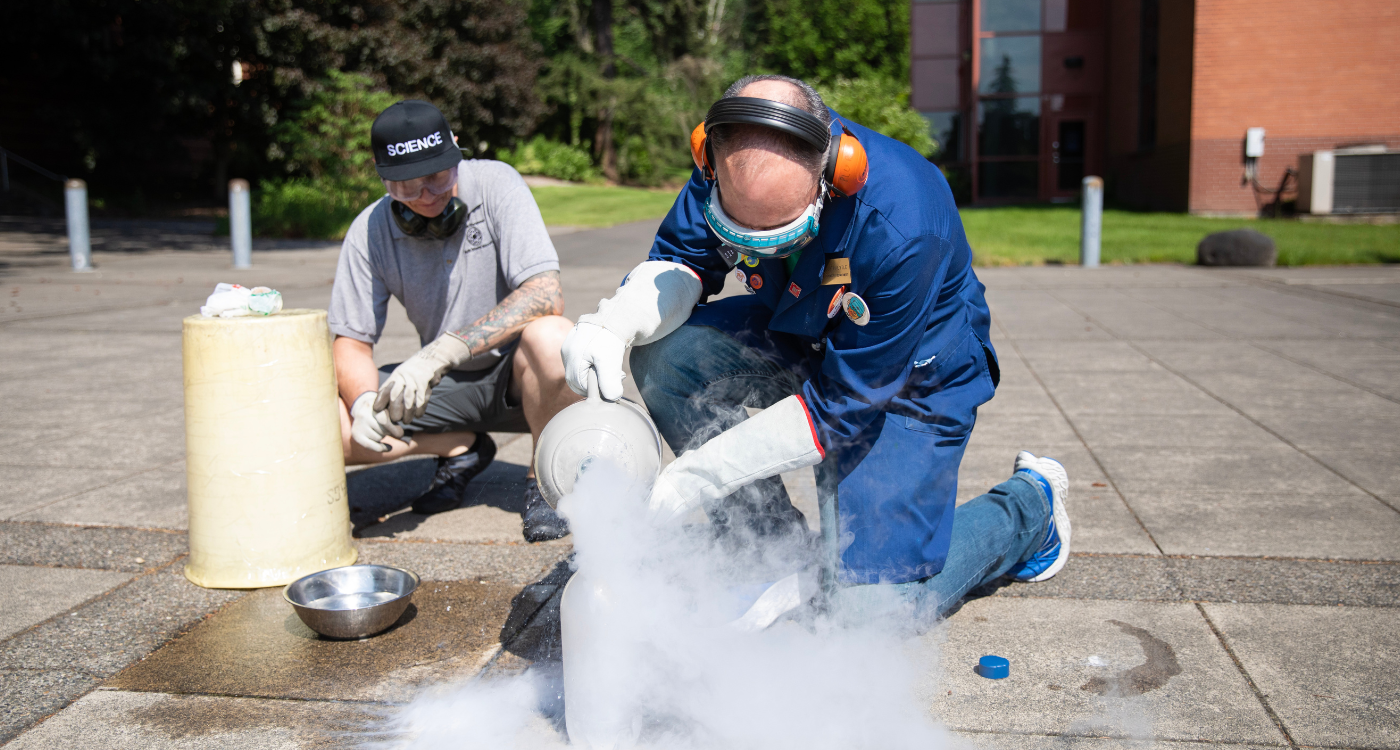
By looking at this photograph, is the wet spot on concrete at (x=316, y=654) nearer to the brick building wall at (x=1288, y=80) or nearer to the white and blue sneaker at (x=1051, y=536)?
the white and blue sneaker at (x=1051, y=536)

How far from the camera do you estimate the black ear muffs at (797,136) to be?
192 centimetres

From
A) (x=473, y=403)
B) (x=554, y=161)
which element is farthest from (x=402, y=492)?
(x=554, y=161)

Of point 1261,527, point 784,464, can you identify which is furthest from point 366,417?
point 1261,527

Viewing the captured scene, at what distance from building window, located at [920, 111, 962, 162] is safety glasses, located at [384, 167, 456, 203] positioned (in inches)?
1031

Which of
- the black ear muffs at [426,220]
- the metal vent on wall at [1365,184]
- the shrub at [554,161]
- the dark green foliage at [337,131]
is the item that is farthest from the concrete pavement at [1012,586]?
the shrub at [554,161]

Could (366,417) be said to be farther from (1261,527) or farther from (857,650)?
(1261,527)

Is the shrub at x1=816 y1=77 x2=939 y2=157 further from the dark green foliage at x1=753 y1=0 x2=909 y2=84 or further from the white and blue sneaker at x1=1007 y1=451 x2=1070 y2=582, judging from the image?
the white and blue sneaker at x1=1007 y1=451 x2=1070 y2=582

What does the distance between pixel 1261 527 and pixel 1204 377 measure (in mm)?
2747

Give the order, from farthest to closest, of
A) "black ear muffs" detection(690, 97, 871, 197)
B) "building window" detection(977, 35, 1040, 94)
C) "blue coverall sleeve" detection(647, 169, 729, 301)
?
"building window" detection(977, 35, 1040, 94)
"blue coverall sleeve" detection(647, 169, 729, 301)
"black ear muffs" detection(690, 97, 871, 197)

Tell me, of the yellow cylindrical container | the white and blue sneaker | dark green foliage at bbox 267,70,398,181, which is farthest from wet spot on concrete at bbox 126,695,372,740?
dark green foliage at bbox 267,70,398,181

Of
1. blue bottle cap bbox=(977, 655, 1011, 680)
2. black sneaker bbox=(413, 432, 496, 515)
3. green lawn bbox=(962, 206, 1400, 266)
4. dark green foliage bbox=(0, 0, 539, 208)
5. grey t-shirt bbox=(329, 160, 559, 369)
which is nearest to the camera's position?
blue bottle cap bbox=(977, 655, 1011, 680)

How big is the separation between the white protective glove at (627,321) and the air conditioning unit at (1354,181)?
720 inches

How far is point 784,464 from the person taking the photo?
7.31ft

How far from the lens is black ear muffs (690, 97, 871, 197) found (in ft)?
6.30
